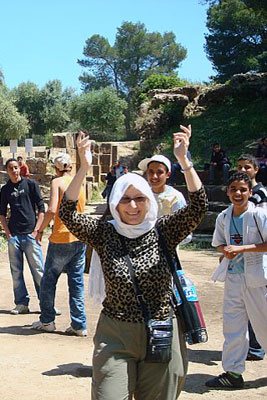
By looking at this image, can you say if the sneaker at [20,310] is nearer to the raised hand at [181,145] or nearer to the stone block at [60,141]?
the raised hand at [181,145]

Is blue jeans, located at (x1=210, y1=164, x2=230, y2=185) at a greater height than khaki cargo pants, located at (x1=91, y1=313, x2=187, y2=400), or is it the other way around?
blue jeans, located at (x1=210, y1=164, x2=230, y2=185)

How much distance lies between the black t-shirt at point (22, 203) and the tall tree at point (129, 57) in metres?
69.7

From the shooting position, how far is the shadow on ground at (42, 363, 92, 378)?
5.39 m

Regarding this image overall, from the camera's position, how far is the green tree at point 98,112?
51812 mm

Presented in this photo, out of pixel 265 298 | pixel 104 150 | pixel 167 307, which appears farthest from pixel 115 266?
pixel 104 150

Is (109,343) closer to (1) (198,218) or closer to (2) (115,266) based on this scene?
(2) (115,266)

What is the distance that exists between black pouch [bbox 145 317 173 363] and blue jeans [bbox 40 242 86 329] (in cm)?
331

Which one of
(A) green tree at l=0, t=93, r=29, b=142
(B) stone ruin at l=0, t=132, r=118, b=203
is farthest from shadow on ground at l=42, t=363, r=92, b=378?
(A) green tree at l=0, t=93, r=29, b=142

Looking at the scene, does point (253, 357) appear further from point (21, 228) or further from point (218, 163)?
point (218, 163)

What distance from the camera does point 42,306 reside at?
6723mm

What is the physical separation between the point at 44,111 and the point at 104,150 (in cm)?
2456

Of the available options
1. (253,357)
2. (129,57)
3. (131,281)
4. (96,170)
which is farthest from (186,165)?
(129,57)

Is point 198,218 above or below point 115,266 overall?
above

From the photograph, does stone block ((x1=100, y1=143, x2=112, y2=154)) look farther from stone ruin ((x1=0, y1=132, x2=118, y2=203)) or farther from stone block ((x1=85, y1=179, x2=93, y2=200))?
stone block ((x1=85, y1=179, x2=93, y2=200))
